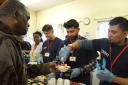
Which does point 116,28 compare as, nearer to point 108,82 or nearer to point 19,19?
point 108,82

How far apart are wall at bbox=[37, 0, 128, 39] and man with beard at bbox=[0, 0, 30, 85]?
11.5 feet

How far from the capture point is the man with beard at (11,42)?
103cm

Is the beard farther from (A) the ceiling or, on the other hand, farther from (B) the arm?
(A) the ceiling

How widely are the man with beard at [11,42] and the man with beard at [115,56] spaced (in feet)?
3.36

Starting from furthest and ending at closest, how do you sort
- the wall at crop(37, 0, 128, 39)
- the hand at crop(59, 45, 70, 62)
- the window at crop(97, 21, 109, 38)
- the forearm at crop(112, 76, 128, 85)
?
the window at crop(97, 21, 109, 38), the wall at crop(37, 0, 128, 39), the hand at crop(59, 45, 70, 62), the forearm at crop(112, 76, 128, 85)

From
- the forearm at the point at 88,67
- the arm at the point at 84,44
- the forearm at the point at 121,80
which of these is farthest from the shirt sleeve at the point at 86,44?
A: the forearm at the point at 121,80

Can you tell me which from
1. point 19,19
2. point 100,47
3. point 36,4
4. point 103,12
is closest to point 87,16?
point 103,12

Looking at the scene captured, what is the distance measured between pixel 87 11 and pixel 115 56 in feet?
10.9

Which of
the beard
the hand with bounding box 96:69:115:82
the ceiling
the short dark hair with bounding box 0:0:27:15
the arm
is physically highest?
the ceiling

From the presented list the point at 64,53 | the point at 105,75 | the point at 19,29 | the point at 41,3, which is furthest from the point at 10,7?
the point at 41,3

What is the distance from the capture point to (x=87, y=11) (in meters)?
5.20

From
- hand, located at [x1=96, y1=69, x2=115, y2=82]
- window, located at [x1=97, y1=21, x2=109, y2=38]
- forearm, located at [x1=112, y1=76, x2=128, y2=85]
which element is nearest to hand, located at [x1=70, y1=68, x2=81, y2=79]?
hand, located at [x1=96, y1=69, x2=115, y2=82]

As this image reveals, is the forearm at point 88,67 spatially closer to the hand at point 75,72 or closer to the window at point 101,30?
the hand at point 75,72

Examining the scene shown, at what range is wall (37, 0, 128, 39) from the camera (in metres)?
4.54
